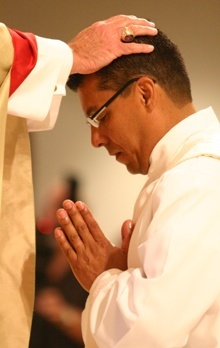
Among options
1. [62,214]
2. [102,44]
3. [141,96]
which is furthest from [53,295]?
[102,44]

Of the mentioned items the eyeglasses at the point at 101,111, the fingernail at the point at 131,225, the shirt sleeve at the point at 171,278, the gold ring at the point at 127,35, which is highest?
the gold ring at the point at 127,35

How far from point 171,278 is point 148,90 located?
18.8 inches

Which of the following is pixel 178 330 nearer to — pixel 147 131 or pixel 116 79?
pixel 147 131

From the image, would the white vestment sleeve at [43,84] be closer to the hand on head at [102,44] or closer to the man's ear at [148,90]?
the hand on head at [102,44]

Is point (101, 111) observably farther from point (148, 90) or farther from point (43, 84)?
point (43, 84)

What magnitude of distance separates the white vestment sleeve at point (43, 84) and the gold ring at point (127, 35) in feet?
0.48

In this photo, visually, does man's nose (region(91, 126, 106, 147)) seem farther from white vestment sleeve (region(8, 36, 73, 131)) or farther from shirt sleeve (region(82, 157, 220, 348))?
shirt sleeve (region(82, 157, 220, 348))

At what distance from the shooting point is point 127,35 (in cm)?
123

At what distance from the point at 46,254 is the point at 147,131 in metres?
0.84

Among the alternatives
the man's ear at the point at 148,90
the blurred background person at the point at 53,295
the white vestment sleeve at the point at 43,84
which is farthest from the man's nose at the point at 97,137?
the blurred background person at the point at 53,295

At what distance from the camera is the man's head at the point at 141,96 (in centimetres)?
128

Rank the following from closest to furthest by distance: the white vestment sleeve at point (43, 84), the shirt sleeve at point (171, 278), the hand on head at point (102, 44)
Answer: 1. the shirt sleeve at point (171, 278)
2. the white vestment sleeve at point (43, 84)
3. the hand on head at point (102, 44)

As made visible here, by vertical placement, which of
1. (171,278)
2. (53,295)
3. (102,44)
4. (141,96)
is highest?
(102,44)

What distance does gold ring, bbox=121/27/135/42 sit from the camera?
47.9 inches
